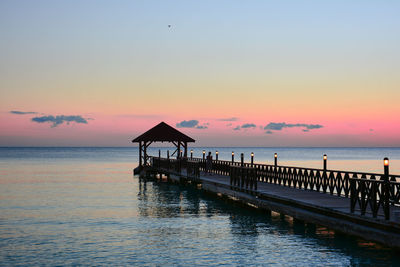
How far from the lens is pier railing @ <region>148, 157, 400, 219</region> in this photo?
47.2 ft

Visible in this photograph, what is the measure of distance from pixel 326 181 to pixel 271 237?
16.9m

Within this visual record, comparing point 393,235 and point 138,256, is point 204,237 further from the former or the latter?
point 393,235

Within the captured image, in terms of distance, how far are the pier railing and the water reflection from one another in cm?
109

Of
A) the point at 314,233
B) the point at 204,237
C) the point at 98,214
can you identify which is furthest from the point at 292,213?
the point at 98,214

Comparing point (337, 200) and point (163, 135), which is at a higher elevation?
point (163, 135)

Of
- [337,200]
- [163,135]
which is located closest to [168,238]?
[337,200]

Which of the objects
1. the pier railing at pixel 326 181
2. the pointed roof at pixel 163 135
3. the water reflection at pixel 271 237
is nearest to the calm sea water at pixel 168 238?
the water reflection at pixel 271 237

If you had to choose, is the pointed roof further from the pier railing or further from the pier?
the pier

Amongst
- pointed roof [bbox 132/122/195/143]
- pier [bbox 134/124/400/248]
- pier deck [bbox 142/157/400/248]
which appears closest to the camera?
pier deck [bbox 142/157/400/248]

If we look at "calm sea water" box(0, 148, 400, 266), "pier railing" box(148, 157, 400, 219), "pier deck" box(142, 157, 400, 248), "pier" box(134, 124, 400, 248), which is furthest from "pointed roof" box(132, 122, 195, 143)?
"calm sea water" box(0, 148, 400, 266)

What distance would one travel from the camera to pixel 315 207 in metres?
17.7

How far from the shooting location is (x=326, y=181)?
33719mm

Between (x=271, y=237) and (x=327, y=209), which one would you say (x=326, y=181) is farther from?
(x=327, y=209)

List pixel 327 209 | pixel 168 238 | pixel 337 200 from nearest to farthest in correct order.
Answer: pixel 327 209 < pixel 168 238 < pixel 337 200
